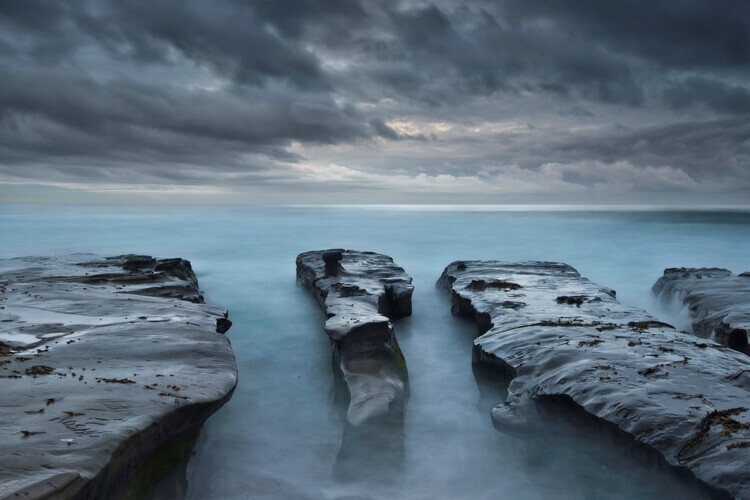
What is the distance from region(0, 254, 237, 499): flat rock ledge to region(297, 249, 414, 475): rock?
2116 mm

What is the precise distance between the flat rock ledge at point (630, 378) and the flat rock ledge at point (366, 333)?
1820 mm

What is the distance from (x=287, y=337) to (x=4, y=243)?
36199 millimetres

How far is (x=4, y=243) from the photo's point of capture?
3775 cm

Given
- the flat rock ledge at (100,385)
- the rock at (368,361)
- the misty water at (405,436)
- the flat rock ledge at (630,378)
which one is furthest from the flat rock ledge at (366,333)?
the flat rock ledge at (100,385)

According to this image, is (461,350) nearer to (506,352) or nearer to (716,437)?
(506,352)

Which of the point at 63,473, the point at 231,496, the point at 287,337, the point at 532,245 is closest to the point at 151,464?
the point at 231,496

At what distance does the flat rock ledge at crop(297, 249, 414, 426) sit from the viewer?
27.1ft

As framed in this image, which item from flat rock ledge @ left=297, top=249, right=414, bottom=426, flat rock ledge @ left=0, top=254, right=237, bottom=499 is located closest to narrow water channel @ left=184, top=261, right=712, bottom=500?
flat rock ledge @ left=297, top=249, right=414, bottom=426

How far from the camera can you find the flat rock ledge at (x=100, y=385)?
167 inches

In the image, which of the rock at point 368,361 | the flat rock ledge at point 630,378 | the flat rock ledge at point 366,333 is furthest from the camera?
the flat rock ledge at point 366,333

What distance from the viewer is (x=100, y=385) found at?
6.01 metres

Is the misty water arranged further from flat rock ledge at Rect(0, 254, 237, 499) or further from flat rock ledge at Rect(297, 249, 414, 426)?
flat rock ledge at Rect(0, 254, 237, 499)

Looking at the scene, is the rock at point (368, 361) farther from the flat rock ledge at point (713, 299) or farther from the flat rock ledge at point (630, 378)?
the flat rock ledge at point (713, 299)

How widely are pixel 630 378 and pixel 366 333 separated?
4.81 metres
